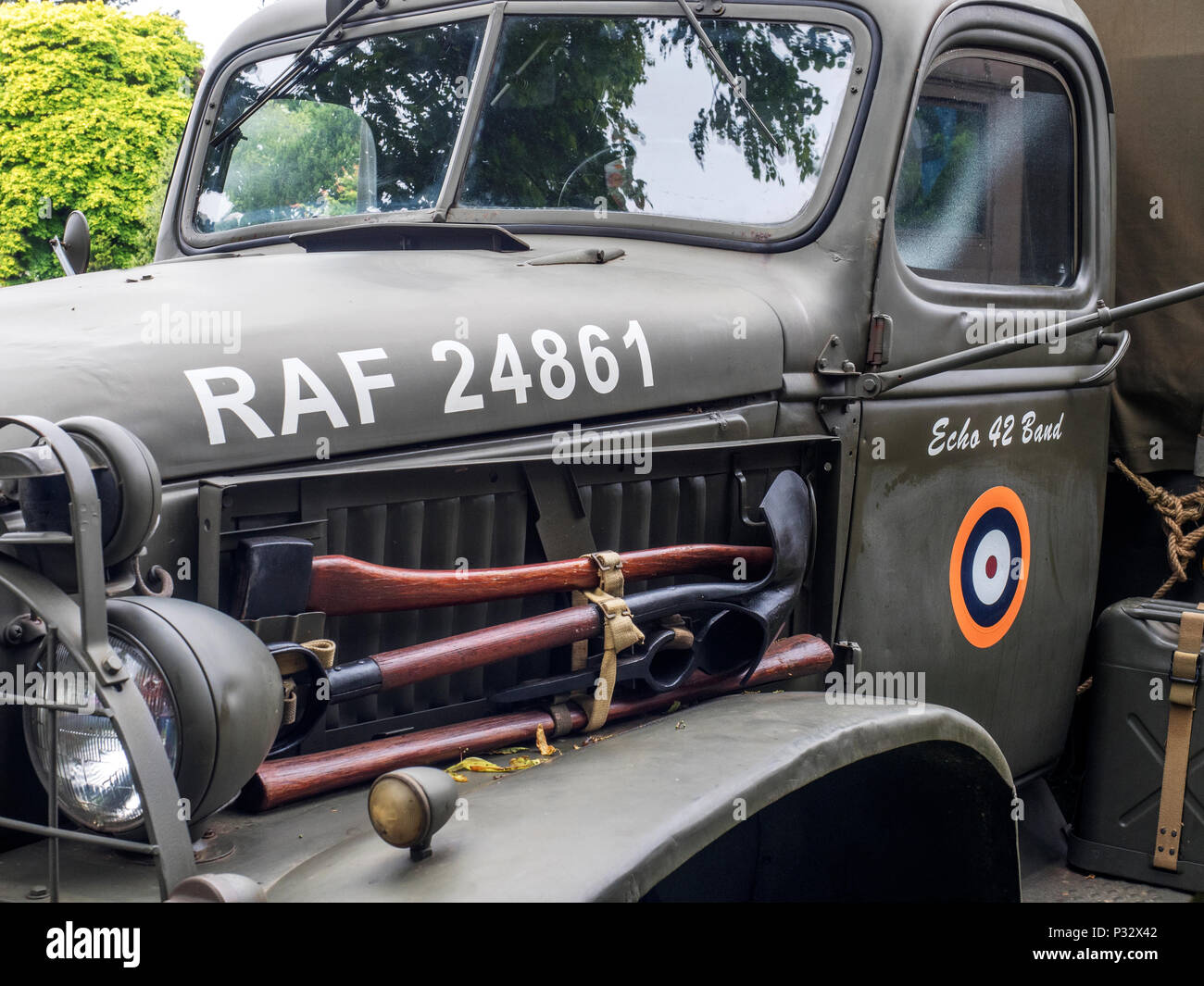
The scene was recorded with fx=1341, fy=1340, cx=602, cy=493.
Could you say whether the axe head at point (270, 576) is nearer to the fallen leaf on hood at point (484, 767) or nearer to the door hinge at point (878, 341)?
the fallen leaf on hood at point (484, 767)

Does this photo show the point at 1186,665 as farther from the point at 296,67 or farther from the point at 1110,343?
the point at 296,67

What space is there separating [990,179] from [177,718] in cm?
225

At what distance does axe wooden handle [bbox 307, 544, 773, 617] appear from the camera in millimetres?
1879

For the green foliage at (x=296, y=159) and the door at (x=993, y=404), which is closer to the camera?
the door at (x=993, y=404)

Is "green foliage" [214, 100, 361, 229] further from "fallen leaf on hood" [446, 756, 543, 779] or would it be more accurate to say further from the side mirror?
"fallen leaf on hood" [446, 756, 543, 779]

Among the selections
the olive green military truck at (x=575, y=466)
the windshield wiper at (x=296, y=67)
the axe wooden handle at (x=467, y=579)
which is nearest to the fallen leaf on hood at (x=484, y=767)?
the olive green military truck at (x=575, y=466)

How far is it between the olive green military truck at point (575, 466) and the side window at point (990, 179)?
1 centimetres

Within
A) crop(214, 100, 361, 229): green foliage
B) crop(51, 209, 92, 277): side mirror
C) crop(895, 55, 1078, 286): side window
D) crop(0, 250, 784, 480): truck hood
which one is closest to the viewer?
crop(0, 250, 784, 480): truck hood

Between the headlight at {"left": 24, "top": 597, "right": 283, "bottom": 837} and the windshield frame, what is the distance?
4.47 ft

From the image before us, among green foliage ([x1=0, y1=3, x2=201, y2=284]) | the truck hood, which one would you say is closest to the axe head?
the truck hood

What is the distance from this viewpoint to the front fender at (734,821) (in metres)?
1.56

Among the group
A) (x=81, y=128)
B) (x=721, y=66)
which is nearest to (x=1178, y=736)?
(x=721, y=66)
